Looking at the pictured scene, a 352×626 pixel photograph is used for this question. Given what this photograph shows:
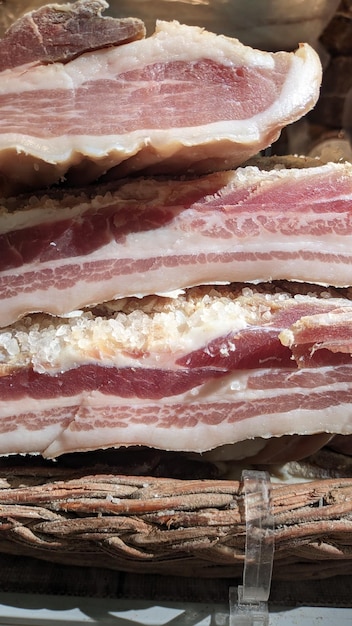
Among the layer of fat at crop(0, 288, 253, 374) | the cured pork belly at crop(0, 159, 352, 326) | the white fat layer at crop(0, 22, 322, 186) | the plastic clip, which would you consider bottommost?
the plastic clip

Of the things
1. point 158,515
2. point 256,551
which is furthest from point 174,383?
point 256,551

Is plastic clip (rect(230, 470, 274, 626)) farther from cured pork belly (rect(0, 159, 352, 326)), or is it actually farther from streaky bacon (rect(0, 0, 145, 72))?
streaky bacon (rect(0, 0, 145, 72))

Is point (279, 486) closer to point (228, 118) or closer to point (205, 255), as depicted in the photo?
point (205, 255)

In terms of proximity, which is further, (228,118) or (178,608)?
(178,608)

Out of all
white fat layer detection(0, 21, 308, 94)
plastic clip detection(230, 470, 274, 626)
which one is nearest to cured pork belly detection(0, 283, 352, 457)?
plastic clip detection(230, 470, 274, 626)

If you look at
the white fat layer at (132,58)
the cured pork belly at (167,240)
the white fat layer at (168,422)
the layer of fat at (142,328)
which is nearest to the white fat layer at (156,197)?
the cured pork belly at (167,240)

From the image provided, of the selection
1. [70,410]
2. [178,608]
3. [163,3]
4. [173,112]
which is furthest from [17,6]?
[178,608]
